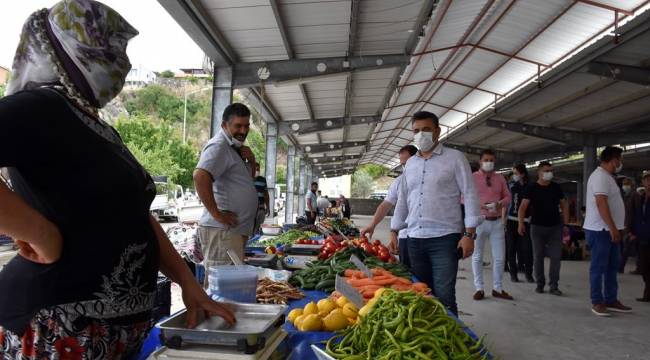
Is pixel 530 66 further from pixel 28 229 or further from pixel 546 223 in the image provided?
pixel 28 229

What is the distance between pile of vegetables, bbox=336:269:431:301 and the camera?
2885 mm

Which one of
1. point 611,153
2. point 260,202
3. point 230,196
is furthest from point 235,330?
point 611,153

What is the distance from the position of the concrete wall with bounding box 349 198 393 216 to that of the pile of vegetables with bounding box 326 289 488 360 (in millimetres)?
36842

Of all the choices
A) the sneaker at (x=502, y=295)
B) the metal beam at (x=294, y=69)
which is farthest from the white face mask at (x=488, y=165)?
the metal beam at (x=294, y=69)

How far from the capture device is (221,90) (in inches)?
278

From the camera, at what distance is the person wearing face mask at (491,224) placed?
6.40 m

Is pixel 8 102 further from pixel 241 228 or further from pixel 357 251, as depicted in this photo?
pixel 357 251

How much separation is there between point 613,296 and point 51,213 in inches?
259

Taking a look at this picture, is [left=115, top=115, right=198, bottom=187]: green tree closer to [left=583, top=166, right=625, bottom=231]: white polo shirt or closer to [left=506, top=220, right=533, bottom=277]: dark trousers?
[left=506, top=220, right=533, bottom=277]: dark trousers

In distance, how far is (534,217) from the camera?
6.95m

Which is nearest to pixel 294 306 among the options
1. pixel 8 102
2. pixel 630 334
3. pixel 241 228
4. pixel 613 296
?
pixel 241 228

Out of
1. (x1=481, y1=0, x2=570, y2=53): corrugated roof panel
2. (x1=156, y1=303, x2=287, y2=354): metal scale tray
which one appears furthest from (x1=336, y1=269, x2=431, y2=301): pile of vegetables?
(x1=481, y1=0, x2=570, y2=53): corrugated roof panel

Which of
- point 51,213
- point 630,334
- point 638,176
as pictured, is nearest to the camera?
point 51,213

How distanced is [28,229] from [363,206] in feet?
126
